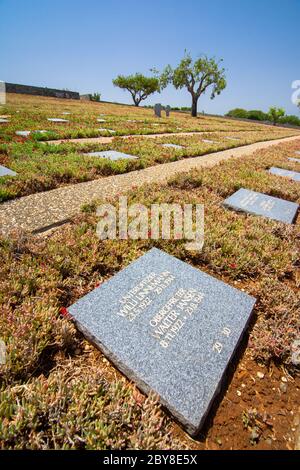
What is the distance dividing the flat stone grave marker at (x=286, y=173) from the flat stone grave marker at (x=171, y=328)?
6.05m

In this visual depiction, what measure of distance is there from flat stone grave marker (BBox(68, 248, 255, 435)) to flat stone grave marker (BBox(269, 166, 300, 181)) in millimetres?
6052

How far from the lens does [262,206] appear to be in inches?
185

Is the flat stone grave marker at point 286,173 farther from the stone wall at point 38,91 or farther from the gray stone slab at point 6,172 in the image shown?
the stone wall at point 38,91

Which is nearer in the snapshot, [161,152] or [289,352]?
[289,352]

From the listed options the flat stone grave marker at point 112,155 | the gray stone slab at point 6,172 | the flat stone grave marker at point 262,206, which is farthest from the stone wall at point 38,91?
the flat stone grave marker at point 262,206

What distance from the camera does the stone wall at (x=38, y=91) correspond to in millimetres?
31931

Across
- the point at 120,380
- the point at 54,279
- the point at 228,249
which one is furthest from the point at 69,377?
the point at 228,249

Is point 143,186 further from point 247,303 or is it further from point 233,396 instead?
point 233,396

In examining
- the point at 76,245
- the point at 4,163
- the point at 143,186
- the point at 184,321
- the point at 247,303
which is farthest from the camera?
the point at 4,163

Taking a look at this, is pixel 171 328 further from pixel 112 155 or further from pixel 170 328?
pixel 112 155

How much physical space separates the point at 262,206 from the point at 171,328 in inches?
136

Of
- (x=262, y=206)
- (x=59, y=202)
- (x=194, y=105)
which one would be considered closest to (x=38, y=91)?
(x=194, y=105)

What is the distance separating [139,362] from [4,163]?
5230 mm

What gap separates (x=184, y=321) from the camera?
6.95ft
